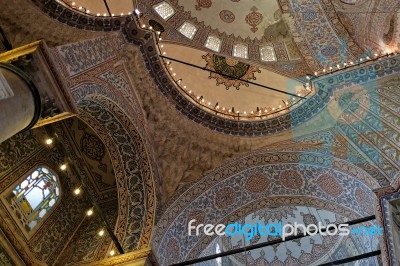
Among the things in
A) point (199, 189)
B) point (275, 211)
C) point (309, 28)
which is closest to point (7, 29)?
point (199, 189)

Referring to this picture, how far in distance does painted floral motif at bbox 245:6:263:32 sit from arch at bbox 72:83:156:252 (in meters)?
4.58

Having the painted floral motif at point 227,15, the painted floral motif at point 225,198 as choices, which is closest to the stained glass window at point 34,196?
the painted floral motif at point 225,198

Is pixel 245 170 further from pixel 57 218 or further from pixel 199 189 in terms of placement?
pixel 57 218

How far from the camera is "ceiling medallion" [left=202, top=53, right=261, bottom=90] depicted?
33.1ft

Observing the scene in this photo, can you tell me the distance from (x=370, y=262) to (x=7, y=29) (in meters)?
9.01

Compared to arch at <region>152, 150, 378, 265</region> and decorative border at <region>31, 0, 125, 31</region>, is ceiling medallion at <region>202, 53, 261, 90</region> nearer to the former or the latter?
arch at <region>152, 150, 378, 265</region>

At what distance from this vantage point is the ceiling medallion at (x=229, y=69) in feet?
33.1

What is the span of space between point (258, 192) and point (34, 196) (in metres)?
4.29

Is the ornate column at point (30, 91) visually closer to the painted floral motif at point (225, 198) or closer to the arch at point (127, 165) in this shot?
the arch at point (127, 165)

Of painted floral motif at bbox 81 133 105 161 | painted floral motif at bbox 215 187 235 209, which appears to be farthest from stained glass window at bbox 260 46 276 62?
Result: painted floral motif at bbox 81 133 105 161

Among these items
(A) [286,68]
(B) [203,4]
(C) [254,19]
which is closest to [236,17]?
(C) [254,19]

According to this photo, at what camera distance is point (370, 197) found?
6.74m

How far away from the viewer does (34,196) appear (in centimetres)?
754

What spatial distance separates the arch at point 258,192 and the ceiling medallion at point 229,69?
8.84ft
